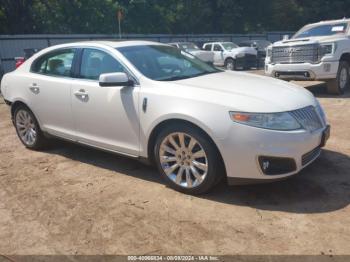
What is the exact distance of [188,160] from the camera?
390 centimetres

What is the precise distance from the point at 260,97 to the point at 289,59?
6322 mm

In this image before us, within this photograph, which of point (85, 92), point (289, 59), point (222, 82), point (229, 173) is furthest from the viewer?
point (289, 59)

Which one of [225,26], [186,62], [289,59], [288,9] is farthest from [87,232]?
[288,9]

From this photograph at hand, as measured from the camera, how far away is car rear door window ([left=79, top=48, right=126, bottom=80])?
4.43 metres

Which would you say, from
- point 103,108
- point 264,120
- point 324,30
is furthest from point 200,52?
point 264,120

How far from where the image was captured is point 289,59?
9.53 metres

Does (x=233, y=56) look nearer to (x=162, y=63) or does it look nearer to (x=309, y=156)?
(x=162, y=63)

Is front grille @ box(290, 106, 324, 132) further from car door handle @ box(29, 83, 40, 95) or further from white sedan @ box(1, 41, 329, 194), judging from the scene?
car door handle @ box(29, 83, 40, 95)

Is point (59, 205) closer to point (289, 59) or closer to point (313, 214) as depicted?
point (313, 214)

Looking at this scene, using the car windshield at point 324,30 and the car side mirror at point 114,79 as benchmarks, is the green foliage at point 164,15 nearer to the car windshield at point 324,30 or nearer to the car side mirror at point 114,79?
the car windshield at point 324,30

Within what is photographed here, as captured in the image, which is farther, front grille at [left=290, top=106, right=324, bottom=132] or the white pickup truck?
the white pickup truck

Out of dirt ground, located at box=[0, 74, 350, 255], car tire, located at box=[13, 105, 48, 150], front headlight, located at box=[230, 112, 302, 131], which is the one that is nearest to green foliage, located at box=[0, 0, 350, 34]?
car tire, located at box=[13, 105, 48, 150]

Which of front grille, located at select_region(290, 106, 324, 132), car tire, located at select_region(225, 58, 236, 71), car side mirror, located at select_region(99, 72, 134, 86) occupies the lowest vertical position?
car tire, located at select_region(225, 58, 236, 71)

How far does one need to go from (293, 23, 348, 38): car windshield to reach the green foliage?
67.6 ft
